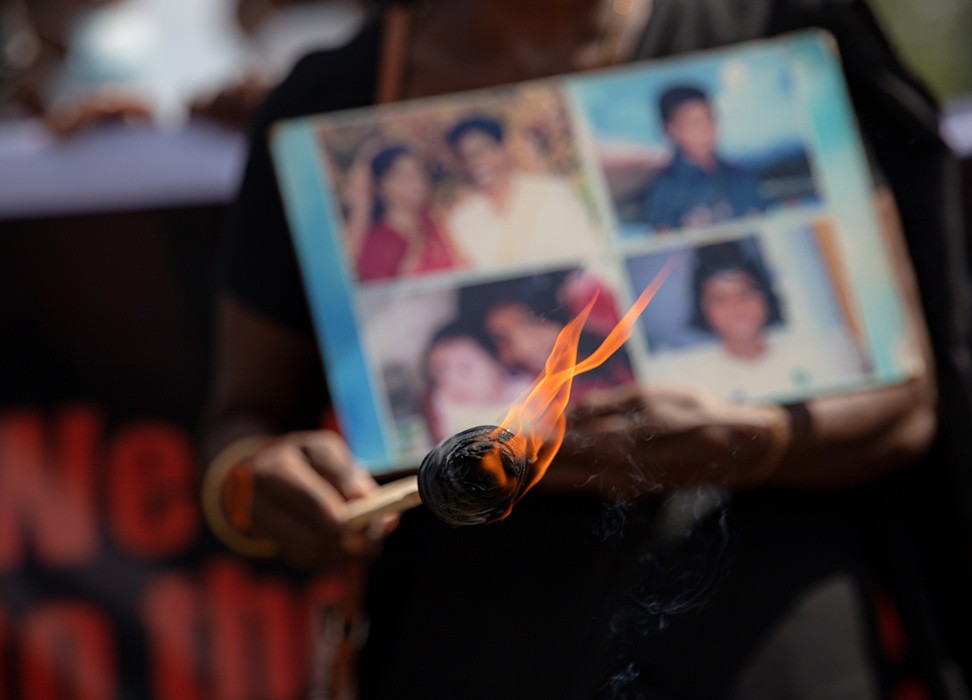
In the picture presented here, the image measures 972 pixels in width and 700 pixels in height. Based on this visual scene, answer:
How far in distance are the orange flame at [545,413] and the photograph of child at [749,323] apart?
5.0 inches

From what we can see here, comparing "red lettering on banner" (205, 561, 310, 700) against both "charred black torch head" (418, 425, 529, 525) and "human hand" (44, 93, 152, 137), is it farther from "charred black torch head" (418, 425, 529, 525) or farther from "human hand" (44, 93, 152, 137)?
"charred black torch head" (418, 425, 529, 525)

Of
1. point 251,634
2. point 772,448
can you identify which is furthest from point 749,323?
point 251,634

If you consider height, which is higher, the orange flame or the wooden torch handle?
the orange flame

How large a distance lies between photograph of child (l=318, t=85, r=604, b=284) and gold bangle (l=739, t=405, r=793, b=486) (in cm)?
20

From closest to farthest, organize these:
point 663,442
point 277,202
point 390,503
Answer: point 390,503, point 663,442, point 277,202

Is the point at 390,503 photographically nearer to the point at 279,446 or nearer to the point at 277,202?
the point at 279,446

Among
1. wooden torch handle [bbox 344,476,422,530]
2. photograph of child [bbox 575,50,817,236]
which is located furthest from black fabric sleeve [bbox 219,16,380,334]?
wooden torch handle [bbox 344,476,422,530]

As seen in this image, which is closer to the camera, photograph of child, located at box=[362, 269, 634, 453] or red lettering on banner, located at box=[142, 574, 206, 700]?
photograph of child, located at box=[362, 269, 634, 453]

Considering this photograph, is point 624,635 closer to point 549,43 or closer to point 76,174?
point 549,43

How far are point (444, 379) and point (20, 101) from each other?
157cm

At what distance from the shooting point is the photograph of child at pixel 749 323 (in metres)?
0.81

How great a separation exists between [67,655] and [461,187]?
100 cm

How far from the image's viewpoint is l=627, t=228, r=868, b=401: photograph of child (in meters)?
0.81

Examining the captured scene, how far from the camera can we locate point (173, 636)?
1502 millimetres
